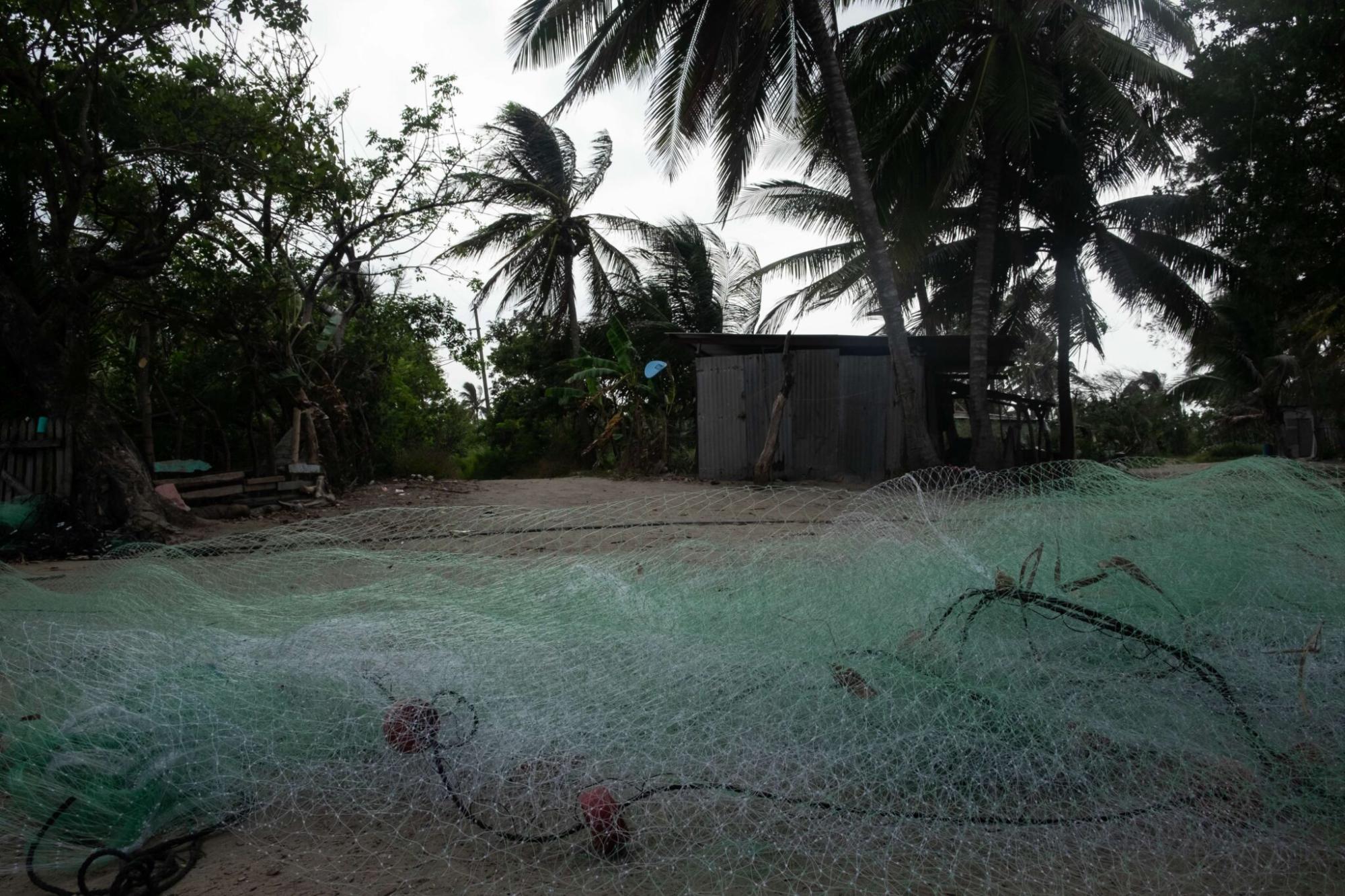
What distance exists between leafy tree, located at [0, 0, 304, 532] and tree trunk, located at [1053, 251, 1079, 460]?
1319 centimetres

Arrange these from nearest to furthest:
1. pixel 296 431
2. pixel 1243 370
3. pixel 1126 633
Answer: pixel 1126 633, pixel 296 431, pixel 1243 370

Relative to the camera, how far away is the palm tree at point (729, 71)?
1042 centimetres

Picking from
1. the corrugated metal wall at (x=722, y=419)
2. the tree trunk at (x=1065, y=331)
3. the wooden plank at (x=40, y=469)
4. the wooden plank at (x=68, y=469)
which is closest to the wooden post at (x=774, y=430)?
the corrugated metal wall at (x=722, y=419)

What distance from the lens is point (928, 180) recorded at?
12.3 meters

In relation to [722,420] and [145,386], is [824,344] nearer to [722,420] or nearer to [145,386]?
[722,420]

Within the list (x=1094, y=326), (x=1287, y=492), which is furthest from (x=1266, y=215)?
(x=1287, y=492)

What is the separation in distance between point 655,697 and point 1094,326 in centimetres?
1752

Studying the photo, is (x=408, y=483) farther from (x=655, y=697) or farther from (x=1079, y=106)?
(x=1079, y=106)

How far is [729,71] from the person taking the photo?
1080cm

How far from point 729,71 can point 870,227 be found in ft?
9.00

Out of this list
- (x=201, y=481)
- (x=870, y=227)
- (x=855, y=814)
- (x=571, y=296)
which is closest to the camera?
(x=855, y=814)

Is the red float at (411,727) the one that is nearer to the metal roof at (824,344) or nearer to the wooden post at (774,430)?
the wooden post at (774,430)

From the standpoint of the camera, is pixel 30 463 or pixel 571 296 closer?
pixel 30 463

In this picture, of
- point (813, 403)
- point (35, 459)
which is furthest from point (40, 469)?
point (813, 403)
